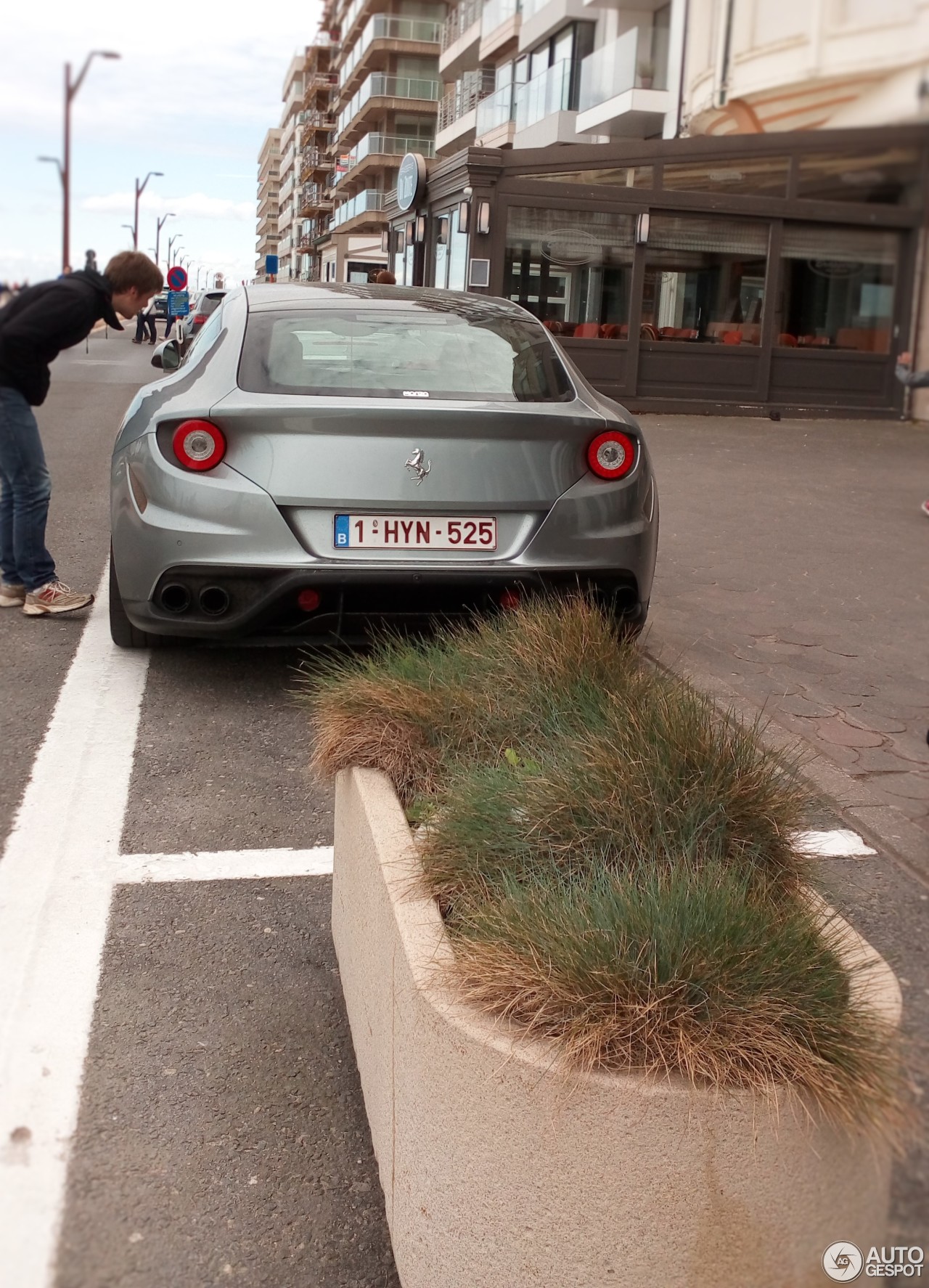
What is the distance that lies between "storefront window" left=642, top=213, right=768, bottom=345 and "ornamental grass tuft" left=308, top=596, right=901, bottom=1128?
16.2 meters

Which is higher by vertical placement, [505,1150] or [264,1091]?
[505,1150]

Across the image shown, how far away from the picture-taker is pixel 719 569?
323 inches

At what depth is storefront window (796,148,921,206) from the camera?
2.32 feet

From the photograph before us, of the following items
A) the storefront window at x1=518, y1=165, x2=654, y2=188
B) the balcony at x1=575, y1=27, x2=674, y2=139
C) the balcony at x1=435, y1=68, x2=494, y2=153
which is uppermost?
the balcony at x1=435, y1=68, x2=494, y2=153

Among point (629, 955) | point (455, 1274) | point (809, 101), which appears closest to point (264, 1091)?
point (455, 1274)

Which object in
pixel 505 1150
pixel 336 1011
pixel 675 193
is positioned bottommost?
pixel 336 1011

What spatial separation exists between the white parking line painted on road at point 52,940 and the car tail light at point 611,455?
194cm

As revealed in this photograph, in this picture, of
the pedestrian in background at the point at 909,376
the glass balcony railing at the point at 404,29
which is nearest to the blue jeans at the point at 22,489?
the pedestrian in background at the point at 909,376

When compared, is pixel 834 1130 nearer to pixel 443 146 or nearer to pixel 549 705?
pixel 549 705

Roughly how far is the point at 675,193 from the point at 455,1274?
18126 millimetres

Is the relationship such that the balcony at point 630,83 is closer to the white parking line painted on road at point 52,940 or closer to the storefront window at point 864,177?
the storefront window at point 864,177

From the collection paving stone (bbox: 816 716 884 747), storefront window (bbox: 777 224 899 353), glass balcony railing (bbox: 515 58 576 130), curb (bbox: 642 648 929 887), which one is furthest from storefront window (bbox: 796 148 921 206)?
storefront window (bbox: 777 224 899 353)

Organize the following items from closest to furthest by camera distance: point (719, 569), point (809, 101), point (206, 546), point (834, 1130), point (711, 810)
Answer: point (809, 101) < point (834, 1130) < point (711, 810) < point (206, 546) < point (719, 569)

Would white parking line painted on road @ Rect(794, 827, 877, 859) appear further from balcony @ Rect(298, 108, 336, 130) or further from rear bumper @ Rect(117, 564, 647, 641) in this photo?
balcony @ Rect(298, 108, 336, 130)
